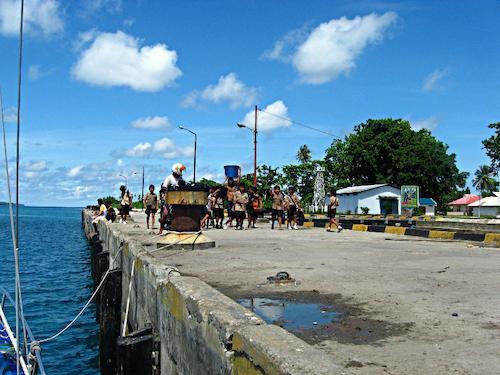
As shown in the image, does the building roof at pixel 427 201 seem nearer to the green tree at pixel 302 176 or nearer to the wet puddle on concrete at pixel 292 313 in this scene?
the green tree at pixel 302 176

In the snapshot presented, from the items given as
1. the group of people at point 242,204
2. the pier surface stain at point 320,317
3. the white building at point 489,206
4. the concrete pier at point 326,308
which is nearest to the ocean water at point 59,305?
the concrete pier at point 326,308

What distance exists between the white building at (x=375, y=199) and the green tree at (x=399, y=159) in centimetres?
455

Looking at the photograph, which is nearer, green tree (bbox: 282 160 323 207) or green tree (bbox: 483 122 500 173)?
green tree (bbox: 483 122 500 173)

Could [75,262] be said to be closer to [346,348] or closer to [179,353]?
[179,353]

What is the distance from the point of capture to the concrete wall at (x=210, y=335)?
293 cm

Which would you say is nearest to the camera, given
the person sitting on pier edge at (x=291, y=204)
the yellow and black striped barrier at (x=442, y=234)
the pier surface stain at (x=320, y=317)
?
the pier surface stain at (x=320, y=317)

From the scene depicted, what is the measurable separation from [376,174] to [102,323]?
6185 cm

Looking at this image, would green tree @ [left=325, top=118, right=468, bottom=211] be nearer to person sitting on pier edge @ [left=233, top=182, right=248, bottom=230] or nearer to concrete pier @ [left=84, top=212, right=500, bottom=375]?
person sitting on pier edge @ [left=233, top=182, right=248, bottom=230]

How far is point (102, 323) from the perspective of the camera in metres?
9.51

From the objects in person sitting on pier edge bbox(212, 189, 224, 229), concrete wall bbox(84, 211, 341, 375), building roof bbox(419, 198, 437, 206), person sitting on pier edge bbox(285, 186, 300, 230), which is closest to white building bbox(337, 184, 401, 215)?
building roof bbox(419, 198, 437, 206)

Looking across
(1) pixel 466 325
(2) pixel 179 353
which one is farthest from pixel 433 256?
(2) pixel 179 353

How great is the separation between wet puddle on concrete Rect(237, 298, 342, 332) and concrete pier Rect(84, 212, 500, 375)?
89mm

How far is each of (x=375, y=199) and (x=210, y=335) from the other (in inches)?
2269

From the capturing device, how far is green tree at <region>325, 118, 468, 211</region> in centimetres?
6481
